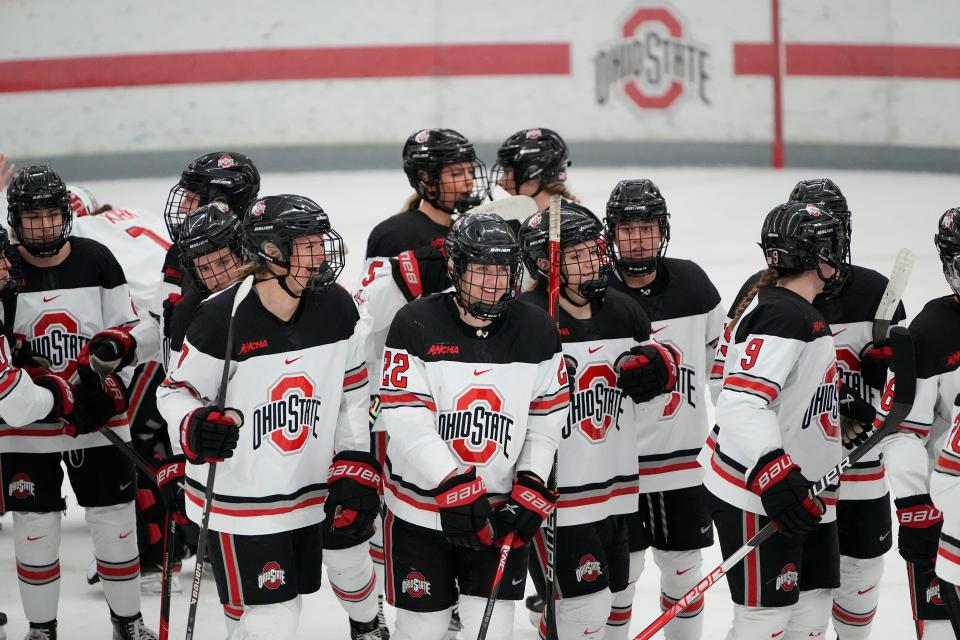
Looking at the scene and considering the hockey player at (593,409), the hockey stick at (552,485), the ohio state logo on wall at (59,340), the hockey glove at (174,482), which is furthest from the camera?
the ohio state logo on wall at (59,340)

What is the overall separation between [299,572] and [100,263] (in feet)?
4.25

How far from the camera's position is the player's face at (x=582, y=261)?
3432 mm

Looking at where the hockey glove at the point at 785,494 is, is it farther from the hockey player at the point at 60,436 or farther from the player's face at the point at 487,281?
the hockey player at the point at 60,436

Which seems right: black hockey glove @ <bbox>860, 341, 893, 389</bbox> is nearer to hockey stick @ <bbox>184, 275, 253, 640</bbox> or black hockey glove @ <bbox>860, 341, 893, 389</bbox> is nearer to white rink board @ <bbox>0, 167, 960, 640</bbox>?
white rink board @ <bbox>0, 167, 960, 640</bbox>

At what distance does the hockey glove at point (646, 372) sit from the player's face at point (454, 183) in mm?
1070

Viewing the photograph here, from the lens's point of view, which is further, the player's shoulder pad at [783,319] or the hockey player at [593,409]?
the hockey player at [593,409]

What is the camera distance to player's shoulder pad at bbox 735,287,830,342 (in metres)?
3.14

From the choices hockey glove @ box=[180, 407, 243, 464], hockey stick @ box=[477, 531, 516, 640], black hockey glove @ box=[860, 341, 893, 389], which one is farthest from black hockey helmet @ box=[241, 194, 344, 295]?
black hockey glove @ box=[860, 341, 893, 389]

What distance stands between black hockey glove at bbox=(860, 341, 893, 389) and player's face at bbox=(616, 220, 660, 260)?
25.6 inches

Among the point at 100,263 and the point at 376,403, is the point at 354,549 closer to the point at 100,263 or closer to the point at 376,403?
the point at 376,403

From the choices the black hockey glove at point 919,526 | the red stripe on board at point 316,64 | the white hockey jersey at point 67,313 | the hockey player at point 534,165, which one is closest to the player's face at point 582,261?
the black hockey glove at point 919,526

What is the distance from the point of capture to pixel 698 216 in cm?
1012

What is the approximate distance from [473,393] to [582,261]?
0.53m

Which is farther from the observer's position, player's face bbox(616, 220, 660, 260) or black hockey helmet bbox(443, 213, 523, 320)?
player's face bbox(616, 220, 660, 260)
